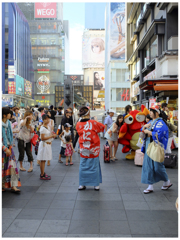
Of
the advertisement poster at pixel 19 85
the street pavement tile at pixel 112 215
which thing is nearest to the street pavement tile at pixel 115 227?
the street pavement tile at pixel 112 215

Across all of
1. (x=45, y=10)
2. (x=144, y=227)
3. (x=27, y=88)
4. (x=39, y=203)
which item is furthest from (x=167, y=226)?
(x=45, y=10)

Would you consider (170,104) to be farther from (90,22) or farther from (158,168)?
(90,22)

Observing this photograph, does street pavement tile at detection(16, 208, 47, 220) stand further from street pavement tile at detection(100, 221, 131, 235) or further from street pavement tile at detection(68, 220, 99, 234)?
street pavement tile at detection(100, 221, 131, 235)

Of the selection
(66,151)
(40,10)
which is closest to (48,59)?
(40,10)

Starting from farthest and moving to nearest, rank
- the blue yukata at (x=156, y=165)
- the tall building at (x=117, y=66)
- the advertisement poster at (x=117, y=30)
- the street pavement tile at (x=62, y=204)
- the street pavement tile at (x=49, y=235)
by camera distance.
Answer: the advertisement poster at (x=117, y=30) < the tall building at (x=117, y=66) < the blue yukata at (x=156, y=165) < the street pavement tile at (x=62, y=204) < the street pavement tile at (x=49, y=235)

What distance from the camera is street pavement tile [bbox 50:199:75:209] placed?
4.32 metres

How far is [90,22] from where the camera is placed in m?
140

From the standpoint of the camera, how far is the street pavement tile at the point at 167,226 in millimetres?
3365

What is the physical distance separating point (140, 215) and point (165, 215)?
1.34 feet

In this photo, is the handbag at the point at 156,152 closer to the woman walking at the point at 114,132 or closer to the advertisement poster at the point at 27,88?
the woman walking at the point at 114,132

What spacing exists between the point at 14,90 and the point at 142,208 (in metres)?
47.8

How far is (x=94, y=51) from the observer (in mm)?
117688

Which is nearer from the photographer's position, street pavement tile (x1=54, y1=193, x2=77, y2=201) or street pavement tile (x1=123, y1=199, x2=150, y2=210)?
street pavement tile (x1=123, y1=199, x2=150, y2=210)

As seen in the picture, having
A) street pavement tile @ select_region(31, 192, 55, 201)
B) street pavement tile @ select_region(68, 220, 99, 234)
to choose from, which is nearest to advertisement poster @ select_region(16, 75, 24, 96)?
street pavement tile @ select_region(31, 192, 55, 201)
